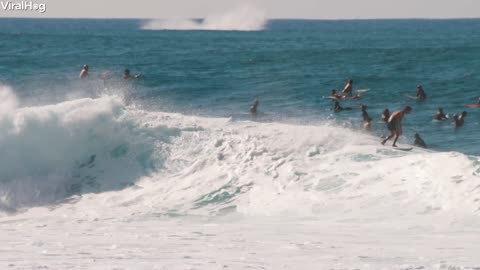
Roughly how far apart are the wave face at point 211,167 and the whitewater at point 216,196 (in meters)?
0.04

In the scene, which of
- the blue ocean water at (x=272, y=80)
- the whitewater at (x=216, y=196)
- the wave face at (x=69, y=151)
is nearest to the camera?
the whitewater at (x=216, y=196)

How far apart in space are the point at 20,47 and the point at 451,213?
56.7 meters

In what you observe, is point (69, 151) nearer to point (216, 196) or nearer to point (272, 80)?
point (216, 196)

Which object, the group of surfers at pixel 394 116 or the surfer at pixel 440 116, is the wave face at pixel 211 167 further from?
the surfer at pixel 440 116

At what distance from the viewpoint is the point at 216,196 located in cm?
1761

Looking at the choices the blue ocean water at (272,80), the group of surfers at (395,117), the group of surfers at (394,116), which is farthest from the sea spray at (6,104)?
the group of surfers at (395,117)

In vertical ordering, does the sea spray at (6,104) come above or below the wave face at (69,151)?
above

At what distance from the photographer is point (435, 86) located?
38969 millimetres

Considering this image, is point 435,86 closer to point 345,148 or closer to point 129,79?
→ point 129,79

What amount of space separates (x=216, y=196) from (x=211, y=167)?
1.98 m

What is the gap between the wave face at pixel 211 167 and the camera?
53.0 feet

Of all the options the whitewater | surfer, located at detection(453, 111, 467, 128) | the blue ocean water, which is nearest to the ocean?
the whitewater

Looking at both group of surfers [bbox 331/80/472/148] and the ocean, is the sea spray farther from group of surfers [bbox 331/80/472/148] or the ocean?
group of surfers [bbox 331/80/472/148]

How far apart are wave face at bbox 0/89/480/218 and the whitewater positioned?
0.04 metres
